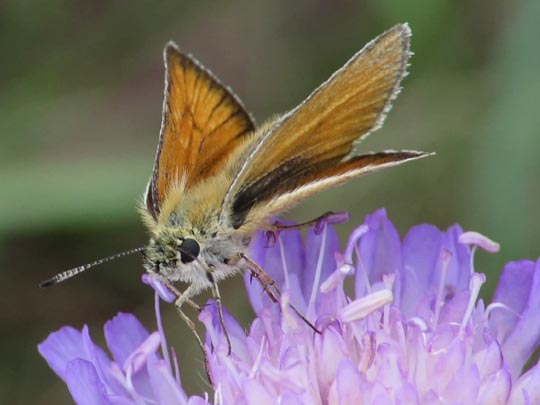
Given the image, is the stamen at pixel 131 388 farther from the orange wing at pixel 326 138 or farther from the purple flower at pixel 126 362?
the orange wing at pixel 326 138

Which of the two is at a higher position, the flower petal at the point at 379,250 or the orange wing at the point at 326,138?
the orange wing at the point at 326,138

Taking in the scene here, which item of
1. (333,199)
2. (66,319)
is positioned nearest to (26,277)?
(66,319)

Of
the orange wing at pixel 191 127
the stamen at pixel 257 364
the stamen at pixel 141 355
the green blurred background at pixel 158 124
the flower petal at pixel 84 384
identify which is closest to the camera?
the flower petal at pixel 84 384

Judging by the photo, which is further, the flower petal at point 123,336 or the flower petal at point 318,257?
the flower petal at point 318,257

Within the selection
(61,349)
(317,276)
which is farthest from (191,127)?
(61,349)

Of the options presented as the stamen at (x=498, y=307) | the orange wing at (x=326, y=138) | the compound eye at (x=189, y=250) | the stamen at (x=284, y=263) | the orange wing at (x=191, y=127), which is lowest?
the stamen at (x=498, y=307)

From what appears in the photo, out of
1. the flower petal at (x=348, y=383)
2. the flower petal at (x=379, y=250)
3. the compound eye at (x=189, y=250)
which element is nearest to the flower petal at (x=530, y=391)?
the flower petal at (x=348, y=383)
